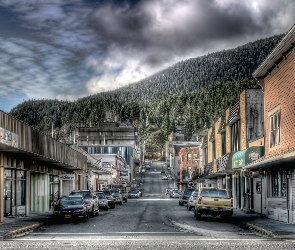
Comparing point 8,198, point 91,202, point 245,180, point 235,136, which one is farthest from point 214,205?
point 235,136

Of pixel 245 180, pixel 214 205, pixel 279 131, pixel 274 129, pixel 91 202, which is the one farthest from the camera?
pixel 245 180

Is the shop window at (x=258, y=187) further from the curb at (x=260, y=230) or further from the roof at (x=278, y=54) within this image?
the curb at (x=260, y=230)

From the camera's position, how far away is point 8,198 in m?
32.3

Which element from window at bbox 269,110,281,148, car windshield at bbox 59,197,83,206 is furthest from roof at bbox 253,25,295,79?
car windshield at bbox 59,197,83,206

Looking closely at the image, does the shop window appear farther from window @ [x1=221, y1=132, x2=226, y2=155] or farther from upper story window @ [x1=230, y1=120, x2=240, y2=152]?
window @ [x1=221, y1=132, x2=226, y2=155]

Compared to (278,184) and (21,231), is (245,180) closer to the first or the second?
(278,184)

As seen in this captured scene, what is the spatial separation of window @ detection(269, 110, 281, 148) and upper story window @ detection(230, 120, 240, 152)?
1447cm

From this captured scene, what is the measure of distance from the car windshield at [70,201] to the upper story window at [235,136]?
695 inches

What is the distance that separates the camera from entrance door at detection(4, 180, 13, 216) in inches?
1249

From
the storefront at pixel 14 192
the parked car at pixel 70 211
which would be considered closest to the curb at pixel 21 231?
the parked car at pixel 70 211

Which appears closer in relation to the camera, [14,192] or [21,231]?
[21,231]

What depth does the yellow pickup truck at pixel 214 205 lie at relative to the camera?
31.2 meters

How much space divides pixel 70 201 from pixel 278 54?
14.3 meters

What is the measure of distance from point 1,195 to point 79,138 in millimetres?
150524
